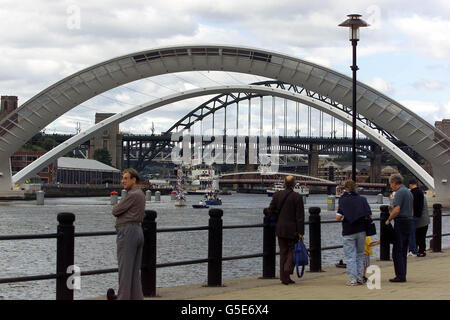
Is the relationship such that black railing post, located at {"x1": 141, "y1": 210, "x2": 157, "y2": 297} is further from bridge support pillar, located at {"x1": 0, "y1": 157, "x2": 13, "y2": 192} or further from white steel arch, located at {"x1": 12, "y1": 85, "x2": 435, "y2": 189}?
bridge support pillar, located at {"x1": 0, "y1": 157, "x2": 13, "y2": 192}

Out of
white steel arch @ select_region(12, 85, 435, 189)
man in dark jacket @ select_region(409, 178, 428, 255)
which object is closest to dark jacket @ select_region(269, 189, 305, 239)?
man in dark jacket @ select_region(409, 178, 428, 255)

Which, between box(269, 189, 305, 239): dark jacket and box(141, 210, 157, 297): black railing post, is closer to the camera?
box(141, 210, 157, 297): black railing post

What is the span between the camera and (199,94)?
3531 inches

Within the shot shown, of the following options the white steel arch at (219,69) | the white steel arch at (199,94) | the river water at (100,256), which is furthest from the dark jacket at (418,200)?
the white steel arch at (199,94)

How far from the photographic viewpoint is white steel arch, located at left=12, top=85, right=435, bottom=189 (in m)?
83.8

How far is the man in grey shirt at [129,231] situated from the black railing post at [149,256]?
5.61ft

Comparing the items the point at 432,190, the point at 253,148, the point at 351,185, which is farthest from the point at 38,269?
the point at 253,148

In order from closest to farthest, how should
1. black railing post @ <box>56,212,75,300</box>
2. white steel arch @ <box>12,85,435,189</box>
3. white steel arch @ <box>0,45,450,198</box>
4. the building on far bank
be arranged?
1. black railing post @ <box>56,212,75,300</box>
2. white steel arch @ <box>0,45,450,198</box>
3. white steel arch @ <box>12,85,435,189</box>
4. the building on far bank

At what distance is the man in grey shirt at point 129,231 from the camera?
10805 mm

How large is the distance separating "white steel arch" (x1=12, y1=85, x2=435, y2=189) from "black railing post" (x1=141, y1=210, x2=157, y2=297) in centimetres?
7057

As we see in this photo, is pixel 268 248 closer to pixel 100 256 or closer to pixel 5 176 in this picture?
pixel 100 256

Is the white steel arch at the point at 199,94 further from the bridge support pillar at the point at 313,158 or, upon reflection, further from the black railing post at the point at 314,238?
the bridge support pillar at the point at 313,158

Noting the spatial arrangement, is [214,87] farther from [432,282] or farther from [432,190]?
[432,282]

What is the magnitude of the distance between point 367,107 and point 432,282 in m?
67.6
